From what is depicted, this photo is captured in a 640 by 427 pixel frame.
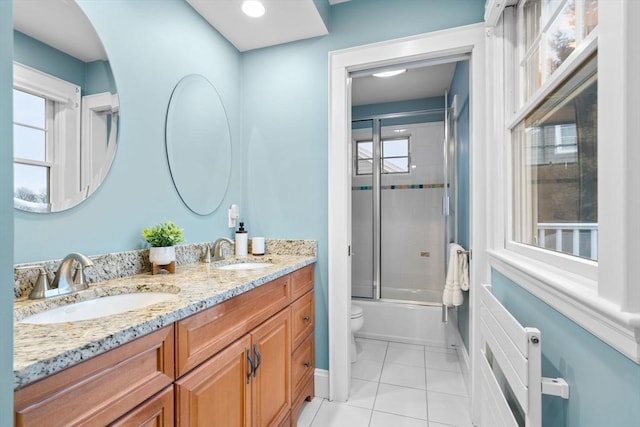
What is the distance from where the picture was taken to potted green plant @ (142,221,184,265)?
136cm

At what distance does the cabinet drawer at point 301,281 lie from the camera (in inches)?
66.6

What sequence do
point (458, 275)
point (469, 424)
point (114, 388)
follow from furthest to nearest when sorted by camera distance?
point (458, 275) < point (469, 424) < point (114, 388)

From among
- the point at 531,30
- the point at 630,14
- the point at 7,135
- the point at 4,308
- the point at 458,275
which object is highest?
the point at 531,30

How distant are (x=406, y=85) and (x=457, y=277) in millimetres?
1998

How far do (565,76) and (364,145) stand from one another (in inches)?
106

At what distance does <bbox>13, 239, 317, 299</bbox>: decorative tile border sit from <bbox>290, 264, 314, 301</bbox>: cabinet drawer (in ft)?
0.50

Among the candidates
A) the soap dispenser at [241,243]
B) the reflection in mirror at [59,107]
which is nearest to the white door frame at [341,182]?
the soap dispenser at [241,243]

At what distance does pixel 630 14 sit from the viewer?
546 mm

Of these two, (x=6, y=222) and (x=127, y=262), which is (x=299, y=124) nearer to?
(x=127, y=262)

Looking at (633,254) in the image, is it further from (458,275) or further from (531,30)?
(458,275)

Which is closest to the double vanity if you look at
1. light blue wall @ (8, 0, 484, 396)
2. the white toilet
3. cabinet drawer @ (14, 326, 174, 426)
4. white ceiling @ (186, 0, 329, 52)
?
cabinet drawer @ (14, 326, 174, 426)

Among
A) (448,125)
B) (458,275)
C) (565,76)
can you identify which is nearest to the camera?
(565,76)

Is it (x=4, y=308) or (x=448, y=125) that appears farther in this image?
(x=448, y=125)

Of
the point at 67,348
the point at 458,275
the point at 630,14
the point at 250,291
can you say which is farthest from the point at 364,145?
the point at 67,348
